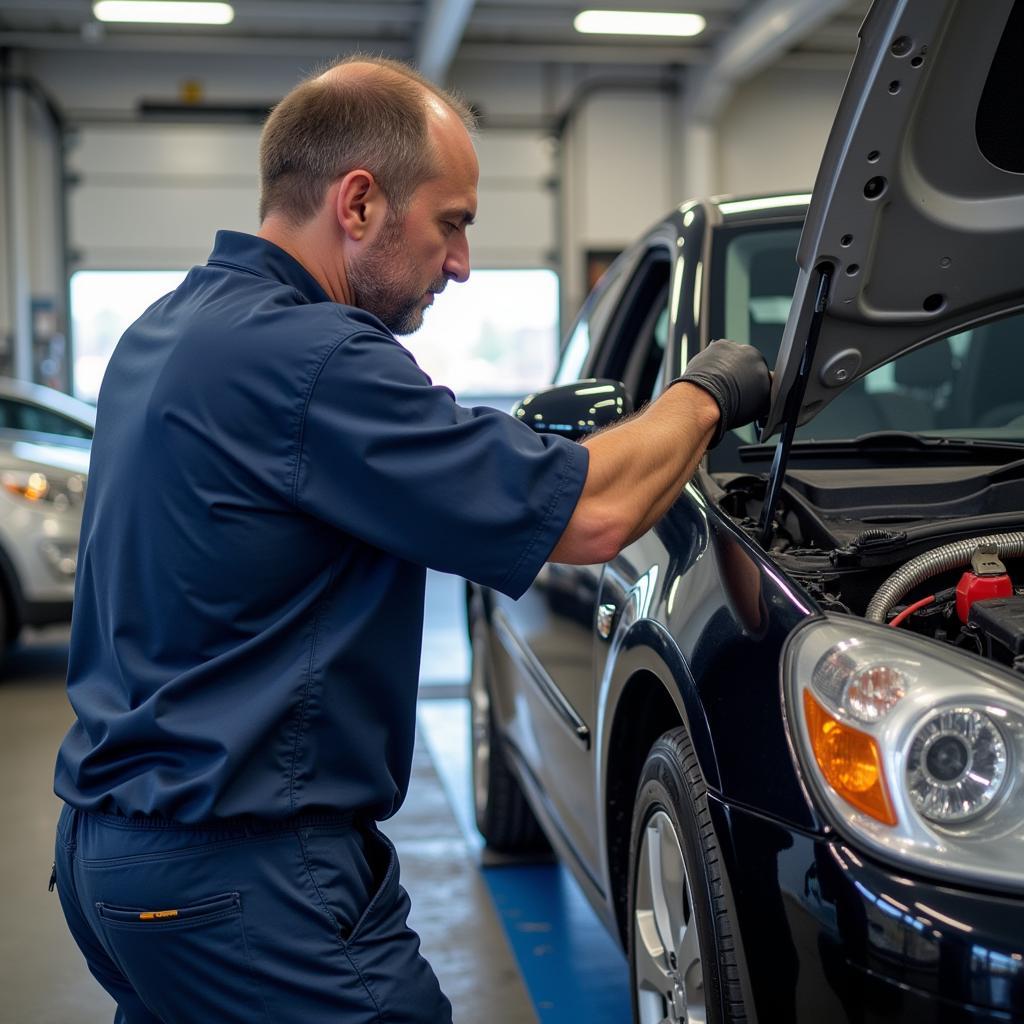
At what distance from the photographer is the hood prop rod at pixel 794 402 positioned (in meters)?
1.59

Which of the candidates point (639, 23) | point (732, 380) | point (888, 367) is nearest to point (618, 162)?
point (639, 23)

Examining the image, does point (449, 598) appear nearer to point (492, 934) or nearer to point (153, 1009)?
point (492, 934)

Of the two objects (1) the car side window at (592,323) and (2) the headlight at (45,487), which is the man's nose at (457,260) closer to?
(1) the car side window at (592,323)

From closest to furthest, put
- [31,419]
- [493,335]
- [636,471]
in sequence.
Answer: [636,471], [31,419], [493,335]

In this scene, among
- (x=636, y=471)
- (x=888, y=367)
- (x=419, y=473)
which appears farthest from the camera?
(x=888, y=367)

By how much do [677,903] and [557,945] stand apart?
1205mm

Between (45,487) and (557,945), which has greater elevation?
(45,487)

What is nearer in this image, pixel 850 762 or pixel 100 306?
pixel 850 762

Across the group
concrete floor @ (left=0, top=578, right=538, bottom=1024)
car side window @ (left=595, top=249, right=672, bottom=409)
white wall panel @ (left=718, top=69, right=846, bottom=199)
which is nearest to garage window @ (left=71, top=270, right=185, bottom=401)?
white wall panel @ (left=718, top=69, right=846, bottom=199)

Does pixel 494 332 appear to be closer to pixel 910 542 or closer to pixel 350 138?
pixel 910 542

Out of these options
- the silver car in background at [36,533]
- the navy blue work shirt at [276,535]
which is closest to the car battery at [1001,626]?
the navy blue work shirt at [276,535]

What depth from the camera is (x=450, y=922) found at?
2916 mm

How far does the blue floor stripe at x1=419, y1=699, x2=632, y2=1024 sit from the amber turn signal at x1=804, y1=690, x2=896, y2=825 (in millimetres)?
1320

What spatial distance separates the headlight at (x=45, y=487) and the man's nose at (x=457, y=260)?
4.54 meters
